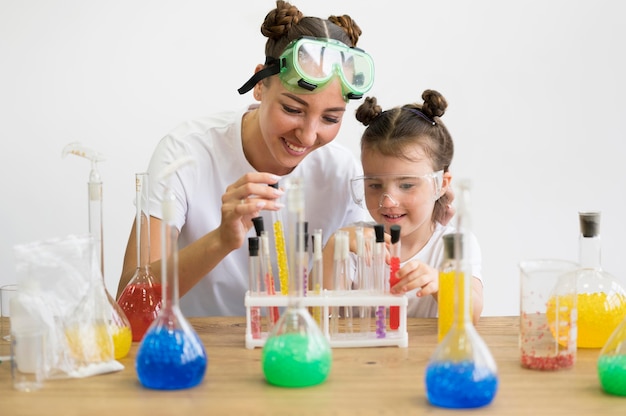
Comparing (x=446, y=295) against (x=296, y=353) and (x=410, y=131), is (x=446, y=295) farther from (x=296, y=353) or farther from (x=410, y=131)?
(x=410, y=131)

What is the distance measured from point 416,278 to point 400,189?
1.77 ft

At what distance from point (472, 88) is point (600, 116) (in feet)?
1.95

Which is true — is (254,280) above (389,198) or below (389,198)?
below

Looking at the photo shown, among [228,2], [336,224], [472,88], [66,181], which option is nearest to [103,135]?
[66,181]

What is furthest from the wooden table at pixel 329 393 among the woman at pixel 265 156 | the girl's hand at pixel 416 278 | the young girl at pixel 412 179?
the young girl at pixel 412 179

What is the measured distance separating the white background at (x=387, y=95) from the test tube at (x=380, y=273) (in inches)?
73.6

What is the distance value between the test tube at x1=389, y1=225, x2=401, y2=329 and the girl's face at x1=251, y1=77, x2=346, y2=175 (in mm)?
479

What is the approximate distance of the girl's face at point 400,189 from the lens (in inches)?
80.9

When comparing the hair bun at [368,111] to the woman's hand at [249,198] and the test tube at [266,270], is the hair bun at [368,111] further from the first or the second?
the test tube at [266,270]

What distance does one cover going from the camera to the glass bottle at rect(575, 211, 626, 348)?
1.49 m

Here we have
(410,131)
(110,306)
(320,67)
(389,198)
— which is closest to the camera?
(110,306)

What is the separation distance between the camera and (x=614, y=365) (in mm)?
1212

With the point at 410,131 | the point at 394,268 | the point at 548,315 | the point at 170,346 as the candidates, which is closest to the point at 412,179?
the point at 410,131

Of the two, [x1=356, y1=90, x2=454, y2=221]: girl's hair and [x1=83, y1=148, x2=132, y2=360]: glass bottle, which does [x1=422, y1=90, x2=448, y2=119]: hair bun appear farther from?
[x1=83, y1=148, x2=132, y2=360]: glass bottle
